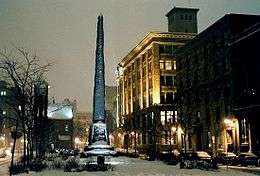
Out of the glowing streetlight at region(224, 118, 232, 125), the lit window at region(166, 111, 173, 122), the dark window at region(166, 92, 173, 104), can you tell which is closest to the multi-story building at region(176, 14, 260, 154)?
the glowing streetlight at region(224, 118, 232, 125)

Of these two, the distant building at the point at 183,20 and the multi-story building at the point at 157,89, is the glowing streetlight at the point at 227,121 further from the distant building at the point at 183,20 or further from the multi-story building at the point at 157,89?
the distant building at the point at 183,20

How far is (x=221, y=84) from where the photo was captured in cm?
6312

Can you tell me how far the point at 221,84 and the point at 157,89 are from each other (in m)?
35.7

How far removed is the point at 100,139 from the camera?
141 ft

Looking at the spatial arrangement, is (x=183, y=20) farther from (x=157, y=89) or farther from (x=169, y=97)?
(x=169, y=97)

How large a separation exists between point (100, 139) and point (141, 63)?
68.5 metres

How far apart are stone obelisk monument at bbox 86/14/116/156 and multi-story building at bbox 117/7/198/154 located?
38375 mm

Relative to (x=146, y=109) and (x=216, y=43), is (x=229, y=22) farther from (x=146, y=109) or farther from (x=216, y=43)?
(x=146, y=109)

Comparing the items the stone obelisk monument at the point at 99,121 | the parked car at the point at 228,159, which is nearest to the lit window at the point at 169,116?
the parked car at the point at 228,159

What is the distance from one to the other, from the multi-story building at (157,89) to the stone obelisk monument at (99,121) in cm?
3837

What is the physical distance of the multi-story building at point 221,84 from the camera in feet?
177

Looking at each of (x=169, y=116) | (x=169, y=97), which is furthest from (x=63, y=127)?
(x=169, y=116)

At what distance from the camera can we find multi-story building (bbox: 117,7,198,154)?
91.4 m

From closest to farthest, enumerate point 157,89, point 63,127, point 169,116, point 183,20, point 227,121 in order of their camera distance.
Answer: point 227,121, point 169,116, point 157,89, point 183,20, point 63,127
